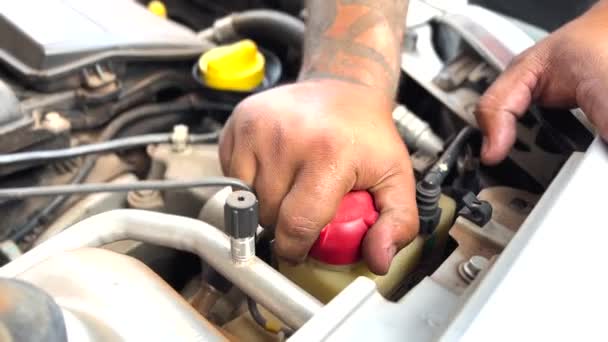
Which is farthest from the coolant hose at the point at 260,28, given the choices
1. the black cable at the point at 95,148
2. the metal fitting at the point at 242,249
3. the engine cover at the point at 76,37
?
the metal fitting at the point at 242,249

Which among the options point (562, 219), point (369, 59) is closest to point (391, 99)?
point (369, 59)

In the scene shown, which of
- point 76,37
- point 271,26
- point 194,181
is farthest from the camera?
point 271,26

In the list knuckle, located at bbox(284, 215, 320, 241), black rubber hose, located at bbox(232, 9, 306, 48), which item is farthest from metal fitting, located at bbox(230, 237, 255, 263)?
black rubber hose, located at bbox(232, 9, 306, 48)

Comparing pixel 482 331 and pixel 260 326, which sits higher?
pixel 482 331

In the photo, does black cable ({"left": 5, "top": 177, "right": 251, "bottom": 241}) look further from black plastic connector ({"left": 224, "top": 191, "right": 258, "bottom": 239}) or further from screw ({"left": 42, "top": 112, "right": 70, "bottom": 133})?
screw ({"left": 42, "top": 112, "right": 70, "bottom": 133})

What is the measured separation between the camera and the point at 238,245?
1.61 ft

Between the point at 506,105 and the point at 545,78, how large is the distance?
0.20 feet

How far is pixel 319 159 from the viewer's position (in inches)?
24.6

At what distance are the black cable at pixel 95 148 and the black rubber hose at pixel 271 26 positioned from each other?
28 cm

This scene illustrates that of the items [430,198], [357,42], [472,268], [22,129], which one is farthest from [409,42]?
[22,129]

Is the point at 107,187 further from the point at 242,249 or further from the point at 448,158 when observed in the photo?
the point at 448,158

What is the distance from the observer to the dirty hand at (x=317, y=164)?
60 cm

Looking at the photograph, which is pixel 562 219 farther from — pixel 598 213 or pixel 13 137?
pixel 13 137

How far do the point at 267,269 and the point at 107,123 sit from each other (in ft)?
1.69
